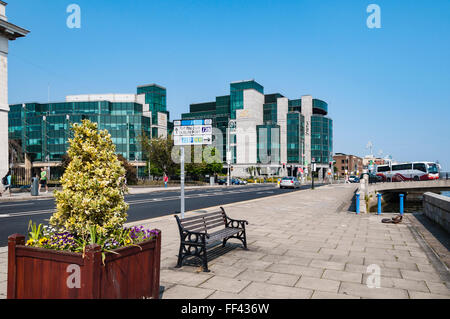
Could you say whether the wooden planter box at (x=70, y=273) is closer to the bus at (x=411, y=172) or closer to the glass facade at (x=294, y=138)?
the bus at (x=411, y=172)

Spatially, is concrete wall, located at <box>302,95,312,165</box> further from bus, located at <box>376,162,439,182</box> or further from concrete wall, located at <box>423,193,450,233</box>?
concrete wall, located at <box>423,193,450,233</box>

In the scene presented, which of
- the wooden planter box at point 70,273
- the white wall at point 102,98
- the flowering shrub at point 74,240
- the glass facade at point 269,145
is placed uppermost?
the white wall at point 102,98

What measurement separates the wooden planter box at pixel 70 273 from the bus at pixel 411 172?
52.9 m

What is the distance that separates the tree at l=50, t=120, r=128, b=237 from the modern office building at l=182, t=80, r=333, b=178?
89349mm

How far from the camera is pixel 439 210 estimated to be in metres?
10.9

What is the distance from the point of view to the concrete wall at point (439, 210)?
978 centimetres

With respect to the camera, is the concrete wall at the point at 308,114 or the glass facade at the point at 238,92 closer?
the glass facade at the point at 238,92

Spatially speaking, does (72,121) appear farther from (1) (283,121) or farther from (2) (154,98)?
(1) (283,121)

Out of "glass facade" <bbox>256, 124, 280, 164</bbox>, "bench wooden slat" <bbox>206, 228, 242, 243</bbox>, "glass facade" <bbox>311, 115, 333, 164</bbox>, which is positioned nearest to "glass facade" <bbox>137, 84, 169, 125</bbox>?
"glass facade" <bbox>256, 124, 280, 164</bbox>

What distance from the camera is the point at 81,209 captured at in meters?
3.50

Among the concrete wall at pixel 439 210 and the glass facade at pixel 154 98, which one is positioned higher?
the glass facade at pixel 154 98

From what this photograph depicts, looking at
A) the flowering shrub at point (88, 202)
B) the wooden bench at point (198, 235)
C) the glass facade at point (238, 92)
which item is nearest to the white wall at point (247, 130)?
the glass facade at point (238, 92)

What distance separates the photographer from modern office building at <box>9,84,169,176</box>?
79125 mm
